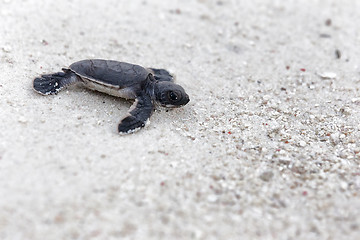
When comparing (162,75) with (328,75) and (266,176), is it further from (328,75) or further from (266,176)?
(328,75)

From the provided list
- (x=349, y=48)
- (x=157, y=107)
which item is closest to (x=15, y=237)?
(x=157, y=107)

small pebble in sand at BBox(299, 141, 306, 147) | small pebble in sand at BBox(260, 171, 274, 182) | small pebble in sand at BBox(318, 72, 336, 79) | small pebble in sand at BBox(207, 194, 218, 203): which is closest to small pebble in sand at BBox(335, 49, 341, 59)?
small pebble in sand at BBox(318, 72, 336, 79)

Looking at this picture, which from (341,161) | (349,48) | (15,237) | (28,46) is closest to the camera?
(15,237)

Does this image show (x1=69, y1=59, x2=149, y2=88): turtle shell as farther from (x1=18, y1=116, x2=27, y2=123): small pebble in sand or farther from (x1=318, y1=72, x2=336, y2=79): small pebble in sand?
(x1=318, y1=72, x2=336, y2=79): small pebble in sand

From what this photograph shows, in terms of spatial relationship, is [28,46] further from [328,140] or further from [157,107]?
[328,140]

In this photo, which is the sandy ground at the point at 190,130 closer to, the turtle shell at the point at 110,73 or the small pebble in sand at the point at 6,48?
the small pebble in sand at the point at 6,48
